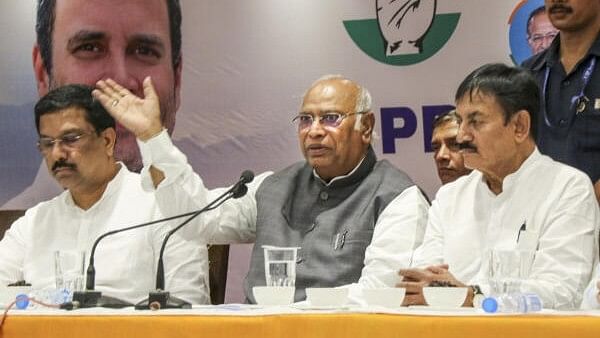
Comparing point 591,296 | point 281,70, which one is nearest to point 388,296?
point 591,296

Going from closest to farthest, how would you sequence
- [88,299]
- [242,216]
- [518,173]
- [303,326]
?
1. [303,326]
2. [88,299]
3. [518,173]
4. [242,216]

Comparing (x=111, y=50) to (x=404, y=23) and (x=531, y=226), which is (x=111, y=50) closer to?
(x=404, y=23)

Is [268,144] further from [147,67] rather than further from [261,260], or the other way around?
[261,260]

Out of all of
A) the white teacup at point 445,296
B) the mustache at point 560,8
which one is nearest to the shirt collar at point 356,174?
the mustache at point 560,8

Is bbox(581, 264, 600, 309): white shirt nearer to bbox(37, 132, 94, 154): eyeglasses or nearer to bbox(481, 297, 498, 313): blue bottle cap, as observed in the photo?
bbox(481, 297, 498, 313): blue bottle cap

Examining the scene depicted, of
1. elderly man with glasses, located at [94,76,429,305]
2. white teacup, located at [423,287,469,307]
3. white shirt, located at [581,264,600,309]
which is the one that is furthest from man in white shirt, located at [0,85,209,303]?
white shirt, located at [581,264,600,309]

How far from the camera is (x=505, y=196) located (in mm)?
3096

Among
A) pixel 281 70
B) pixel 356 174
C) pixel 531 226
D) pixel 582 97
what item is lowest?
pixel 531 226

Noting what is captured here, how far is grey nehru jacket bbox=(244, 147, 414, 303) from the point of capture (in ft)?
11.3

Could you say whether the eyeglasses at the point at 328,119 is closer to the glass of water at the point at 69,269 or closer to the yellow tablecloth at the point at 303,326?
the glass of water at the point at 69,269

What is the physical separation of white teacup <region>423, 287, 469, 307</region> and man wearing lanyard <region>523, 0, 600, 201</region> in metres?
1.17

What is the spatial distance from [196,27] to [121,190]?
152 cm

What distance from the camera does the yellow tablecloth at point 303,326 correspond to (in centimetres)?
212

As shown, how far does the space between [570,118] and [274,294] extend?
140cm
